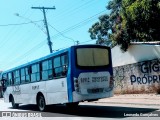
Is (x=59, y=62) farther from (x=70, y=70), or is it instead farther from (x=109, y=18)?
(x=109, y=18)

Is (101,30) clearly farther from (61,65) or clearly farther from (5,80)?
(61,65)

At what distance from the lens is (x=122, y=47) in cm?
2616

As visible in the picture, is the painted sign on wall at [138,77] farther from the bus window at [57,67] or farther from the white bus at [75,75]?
the bus window at [57,67]

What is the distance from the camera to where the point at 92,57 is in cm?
1484

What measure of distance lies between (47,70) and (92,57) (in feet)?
9.29

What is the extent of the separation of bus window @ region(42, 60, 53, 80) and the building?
323 inches

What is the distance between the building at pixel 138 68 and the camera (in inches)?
886

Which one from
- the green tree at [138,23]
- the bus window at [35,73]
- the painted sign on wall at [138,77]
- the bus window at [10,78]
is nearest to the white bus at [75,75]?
the bus window at [35,73]

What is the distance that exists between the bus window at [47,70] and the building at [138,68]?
821 centimetres

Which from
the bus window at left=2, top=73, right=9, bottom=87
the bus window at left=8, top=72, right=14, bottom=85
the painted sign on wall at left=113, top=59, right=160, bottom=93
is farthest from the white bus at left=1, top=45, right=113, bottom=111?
the painted sign on wall at left=113, top=59, right=160, bottom=93

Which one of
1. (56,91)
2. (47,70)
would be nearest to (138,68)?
(47,70)

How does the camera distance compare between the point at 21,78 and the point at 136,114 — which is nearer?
the point at 136,114

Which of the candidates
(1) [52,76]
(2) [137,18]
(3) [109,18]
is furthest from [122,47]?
(3) [109,18]

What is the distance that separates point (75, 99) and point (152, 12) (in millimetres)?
10924
